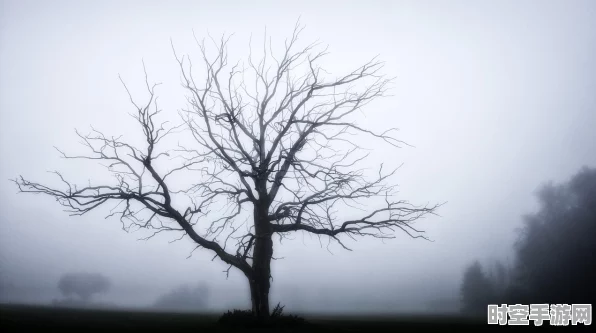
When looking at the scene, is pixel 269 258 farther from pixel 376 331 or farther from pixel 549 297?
pixel 549 297

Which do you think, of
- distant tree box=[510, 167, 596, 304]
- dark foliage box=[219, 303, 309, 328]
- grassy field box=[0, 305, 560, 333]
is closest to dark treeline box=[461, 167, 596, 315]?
distant tree box=[510, 167, 596, 304]

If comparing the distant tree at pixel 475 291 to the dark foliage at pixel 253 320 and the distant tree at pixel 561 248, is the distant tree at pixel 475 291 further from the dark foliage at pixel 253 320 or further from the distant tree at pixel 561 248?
the dark foliage at pixel 253 320

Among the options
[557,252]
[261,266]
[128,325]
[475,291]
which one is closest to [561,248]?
[557,252]

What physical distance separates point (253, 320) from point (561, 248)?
19.5m

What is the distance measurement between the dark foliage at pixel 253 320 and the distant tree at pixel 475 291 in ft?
74.4

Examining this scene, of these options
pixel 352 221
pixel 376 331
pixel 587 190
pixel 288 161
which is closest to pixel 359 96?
pixel 288 161

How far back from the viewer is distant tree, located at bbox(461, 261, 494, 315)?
27422 millimetres

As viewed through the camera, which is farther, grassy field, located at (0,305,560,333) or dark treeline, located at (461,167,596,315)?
dark treeline, located at (461,167,596,315)

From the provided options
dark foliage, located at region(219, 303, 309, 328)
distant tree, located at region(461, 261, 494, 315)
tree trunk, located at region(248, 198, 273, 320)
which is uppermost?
tree trunk, located at region(248, 198, 273, 320)

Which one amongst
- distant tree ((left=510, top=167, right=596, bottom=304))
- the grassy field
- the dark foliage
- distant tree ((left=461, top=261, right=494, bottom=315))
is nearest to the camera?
the grassy field

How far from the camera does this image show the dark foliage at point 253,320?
27.6 ft

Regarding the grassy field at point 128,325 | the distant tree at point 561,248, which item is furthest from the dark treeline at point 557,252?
the grassy field at point 128,325

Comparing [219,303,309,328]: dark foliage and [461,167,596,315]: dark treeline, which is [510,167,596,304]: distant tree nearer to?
[461,167,596,315]: dark treeline

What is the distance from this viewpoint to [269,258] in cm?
964
